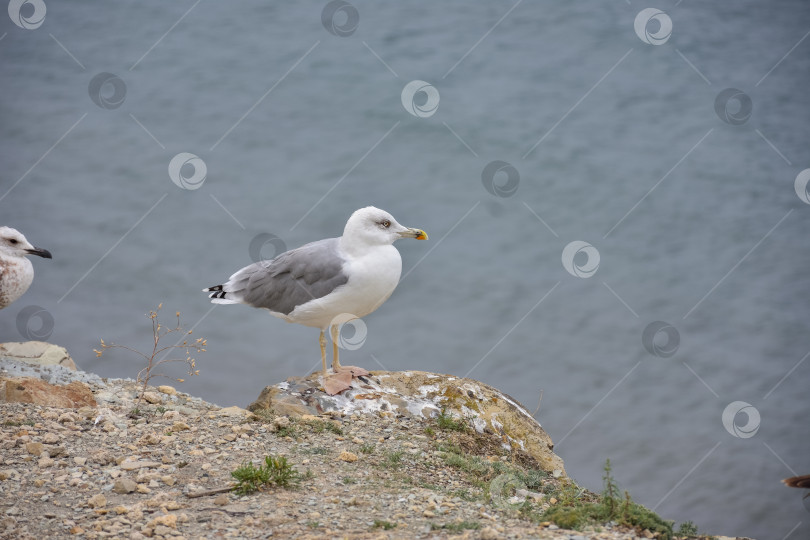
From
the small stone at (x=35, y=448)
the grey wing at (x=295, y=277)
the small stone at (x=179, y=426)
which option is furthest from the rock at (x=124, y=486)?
the grey wing at (x=295, y=277)

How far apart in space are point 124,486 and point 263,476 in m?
0.89

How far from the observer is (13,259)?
770 centimetres

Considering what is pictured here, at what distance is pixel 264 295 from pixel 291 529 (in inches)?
106

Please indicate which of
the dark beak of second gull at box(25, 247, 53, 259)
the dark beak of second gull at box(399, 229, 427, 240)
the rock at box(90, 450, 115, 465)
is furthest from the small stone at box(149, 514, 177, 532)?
the dark beak of second gull at box(25, 247, 53, 259)

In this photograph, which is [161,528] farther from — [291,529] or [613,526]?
[613,526]

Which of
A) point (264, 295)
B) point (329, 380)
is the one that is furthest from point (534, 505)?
point (264, 295)

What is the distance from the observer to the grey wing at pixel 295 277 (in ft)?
22.0

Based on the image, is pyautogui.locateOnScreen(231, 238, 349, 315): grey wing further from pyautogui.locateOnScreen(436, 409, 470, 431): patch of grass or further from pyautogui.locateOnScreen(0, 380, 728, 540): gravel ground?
pyautogui.locateOnScreen(436, 409, 470, 431): patch of grass

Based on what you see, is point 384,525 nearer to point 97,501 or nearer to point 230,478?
point 230,478

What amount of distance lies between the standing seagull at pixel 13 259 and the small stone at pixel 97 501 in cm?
336

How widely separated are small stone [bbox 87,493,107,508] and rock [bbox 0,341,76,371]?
11.8ft

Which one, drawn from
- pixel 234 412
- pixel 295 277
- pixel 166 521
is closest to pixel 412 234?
pixel 295 277

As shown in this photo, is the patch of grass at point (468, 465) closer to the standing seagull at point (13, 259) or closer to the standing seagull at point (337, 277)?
the standing seagull at point (337, 277)

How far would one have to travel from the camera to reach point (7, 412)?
636 cm
